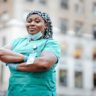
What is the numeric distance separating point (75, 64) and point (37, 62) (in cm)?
4520

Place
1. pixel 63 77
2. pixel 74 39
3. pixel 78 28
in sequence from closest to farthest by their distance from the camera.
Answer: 1. pixel 63 77
2. pixel 74 39
3. pixel 78 28

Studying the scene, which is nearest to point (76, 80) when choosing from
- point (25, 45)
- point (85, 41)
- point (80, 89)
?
point (80, 89)

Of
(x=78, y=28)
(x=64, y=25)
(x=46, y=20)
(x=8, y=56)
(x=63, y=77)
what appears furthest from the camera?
(x=78, y=28)

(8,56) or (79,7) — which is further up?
(8,56)

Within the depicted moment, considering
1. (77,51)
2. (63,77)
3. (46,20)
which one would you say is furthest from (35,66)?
(77,51)

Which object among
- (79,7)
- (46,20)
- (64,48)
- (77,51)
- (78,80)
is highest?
(46,20)

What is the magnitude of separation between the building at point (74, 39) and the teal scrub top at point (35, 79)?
42052 mm

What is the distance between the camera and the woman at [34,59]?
11.5 ft

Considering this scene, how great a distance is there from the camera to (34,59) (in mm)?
3498

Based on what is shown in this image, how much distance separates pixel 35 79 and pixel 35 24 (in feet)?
1.36

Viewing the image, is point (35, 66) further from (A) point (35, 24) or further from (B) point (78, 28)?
(B) point (78, 28)

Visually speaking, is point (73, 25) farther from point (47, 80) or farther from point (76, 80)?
point (47, 80)

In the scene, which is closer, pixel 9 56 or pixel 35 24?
pixel 9 56

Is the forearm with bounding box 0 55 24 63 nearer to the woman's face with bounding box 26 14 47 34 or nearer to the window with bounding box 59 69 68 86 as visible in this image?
the woman's face with bounding box 26 14 47 34
